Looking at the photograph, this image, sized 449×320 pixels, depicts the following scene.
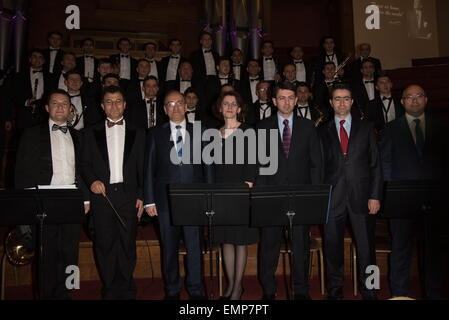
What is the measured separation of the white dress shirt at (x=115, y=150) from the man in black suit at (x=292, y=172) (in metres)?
1.19

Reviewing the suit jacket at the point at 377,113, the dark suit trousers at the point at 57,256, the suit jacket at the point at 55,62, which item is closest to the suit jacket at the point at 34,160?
the dark suit trousers at the point at 57,256

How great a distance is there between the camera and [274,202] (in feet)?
9.34

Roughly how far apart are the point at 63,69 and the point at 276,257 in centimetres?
527

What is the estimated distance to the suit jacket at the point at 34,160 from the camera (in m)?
3.31

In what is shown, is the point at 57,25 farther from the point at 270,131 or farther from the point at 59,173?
the point at 270,131

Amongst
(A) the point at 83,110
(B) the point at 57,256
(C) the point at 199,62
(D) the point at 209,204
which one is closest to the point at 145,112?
(A) the point at 83,110

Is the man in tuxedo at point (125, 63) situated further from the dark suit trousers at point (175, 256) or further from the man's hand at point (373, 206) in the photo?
the man's hand at point (373, 206)

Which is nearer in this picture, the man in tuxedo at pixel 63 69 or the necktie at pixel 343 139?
Answer: the necktie at pixel 343 139

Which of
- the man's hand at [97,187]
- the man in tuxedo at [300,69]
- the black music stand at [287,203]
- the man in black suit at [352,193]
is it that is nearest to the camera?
the black music stand at [287,203]

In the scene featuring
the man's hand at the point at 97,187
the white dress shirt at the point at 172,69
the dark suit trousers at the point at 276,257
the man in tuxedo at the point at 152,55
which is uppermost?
the man in tuxedo at the point at 152,55

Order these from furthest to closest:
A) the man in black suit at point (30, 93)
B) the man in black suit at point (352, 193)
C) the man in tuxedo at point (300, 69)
Answer: the man in tuxedo at point (300, 69) → the man in black suit at point (30, 93) → the man in black suit at point (352, 193)
